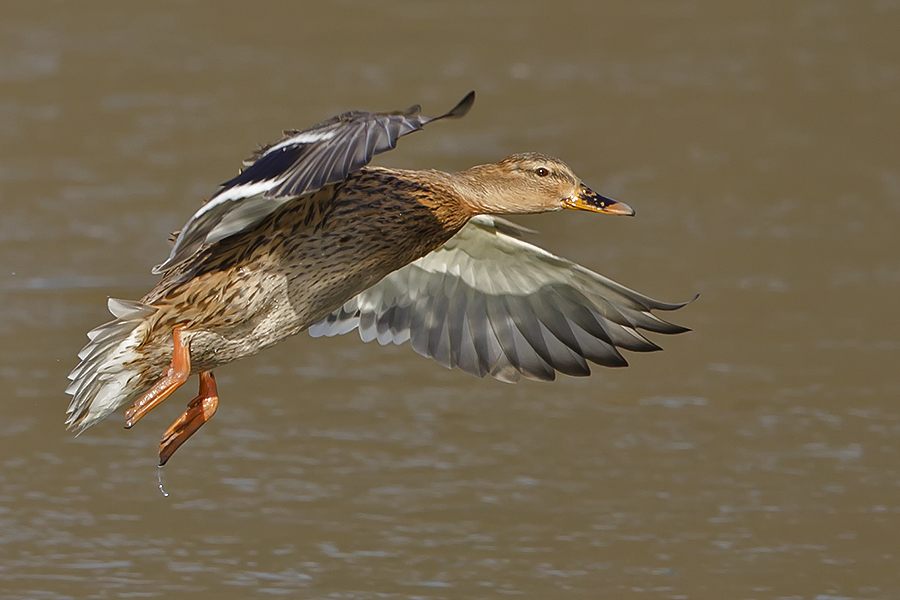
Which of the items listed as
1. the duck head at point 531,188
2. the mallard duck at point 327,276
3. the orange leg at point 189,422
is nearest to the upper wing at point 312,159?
the mallard duck at point 327,276

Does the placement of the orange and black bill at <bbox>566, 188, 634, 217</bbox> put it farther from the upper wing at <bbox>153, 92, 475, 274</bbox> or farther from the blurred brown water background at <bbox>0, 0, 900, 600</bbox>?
the upper wing at <bbox>153, 92, 475, 274</bbox>

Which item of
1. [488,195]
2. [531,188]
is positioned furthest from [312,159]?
[531,188]

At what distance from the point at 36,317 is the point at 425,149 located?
3014 mm

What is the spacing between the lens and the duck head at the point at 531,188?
5.95m

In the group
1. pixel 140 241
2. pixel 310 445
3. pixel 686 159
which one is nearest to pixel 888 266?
pixel 686 159

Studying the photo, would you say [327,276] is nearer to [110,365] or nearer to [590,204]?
[110,365]

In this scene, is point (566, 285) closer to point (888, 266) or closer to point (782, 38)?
point (888, 266)

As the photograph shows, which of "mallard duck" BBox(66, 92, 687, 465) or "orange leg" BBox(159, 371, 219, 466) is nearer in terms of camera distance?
"mallard duck" BBox(66, 92, 687, 465)

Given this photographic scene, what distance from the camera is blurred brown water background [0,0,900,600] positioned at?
19.3ft

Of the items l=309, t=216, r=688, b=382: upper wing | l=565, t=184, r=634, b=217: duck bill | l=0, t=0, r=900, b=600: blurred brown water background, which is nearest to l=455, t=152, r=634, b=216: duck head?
l=565, t=184, r=634, b=217: duck bill

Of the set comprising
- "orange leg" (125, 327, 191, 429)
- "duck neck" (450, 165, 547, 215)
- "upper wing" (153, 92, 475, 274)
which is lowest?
"orange leg" (125, 327, 191, 429)

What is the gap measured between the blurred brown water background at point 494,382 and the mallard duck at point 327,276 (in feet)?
1.82

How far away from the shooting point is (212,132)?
1027 centimetres

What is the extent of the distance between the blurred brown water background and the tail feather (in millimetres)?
563
